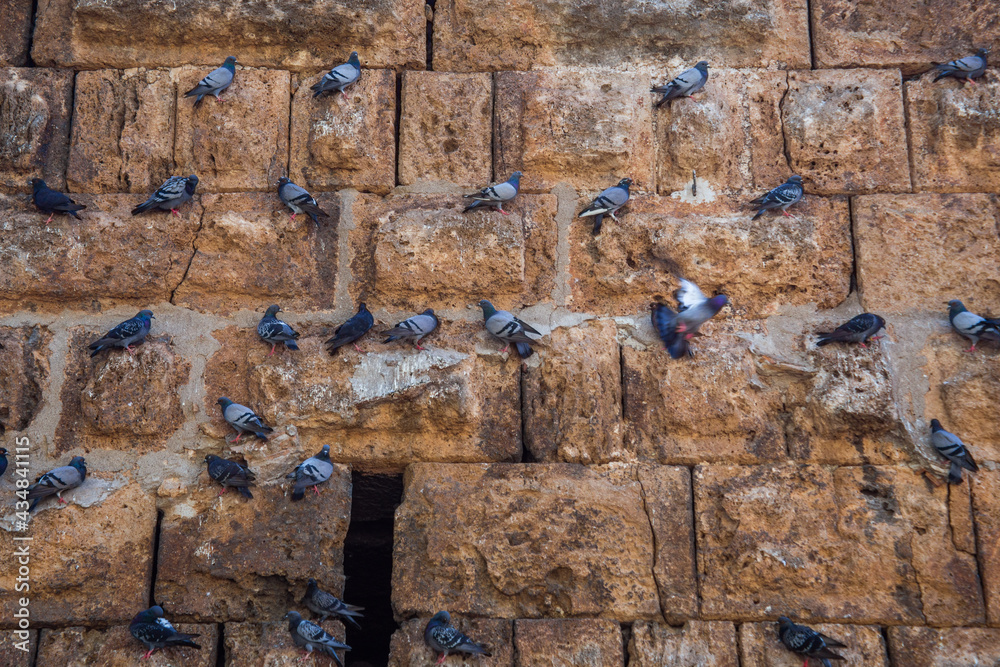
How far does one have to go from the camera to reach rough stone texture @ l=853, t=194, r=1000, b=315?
163 inches

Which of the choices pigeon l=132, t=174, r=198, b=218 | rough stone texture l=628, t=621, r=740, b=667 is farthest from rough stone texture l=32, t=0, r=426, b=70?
rough stone texture l=628, t=621, r=740, b=667

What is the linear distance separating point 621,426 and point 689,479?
0.37 metres

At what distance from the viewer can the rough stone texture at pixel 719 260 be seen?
4.18m

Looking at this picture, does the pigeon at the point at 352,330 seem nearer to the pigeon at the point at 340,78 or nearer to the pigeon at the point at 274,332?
the pigeon at the point at 274,332

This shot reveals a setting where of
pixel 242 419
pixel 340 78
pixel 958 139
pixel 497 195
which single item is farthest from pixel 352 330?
pixel 958 139

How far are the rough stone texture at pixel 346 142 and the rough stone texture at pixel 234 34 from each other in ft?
0.84

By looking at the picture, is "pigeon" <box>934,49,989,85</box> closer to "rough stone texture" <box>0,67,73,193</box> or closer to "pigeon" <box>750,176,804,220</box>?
"pigeon" <box>750,176,804,220</box>

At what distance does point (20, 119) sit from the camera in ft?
14.5

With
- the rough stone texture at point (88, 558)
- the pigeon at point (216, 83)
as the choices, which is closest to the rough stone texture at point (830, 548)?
the rough stone texture at point (88, 558)

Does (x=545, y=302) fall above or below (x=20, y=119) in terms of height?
below

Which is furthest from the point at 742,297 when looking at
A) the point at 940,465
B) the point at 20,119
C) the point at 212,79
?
the point at 20,119

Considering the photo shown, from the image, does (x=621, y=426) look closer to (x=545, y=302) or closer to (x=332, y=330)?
(x=545, y=302)

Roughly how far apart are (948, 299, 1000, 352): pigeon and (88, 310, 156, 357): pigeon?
12.0ft

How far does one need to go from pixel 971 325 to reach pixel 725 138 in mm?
1418
